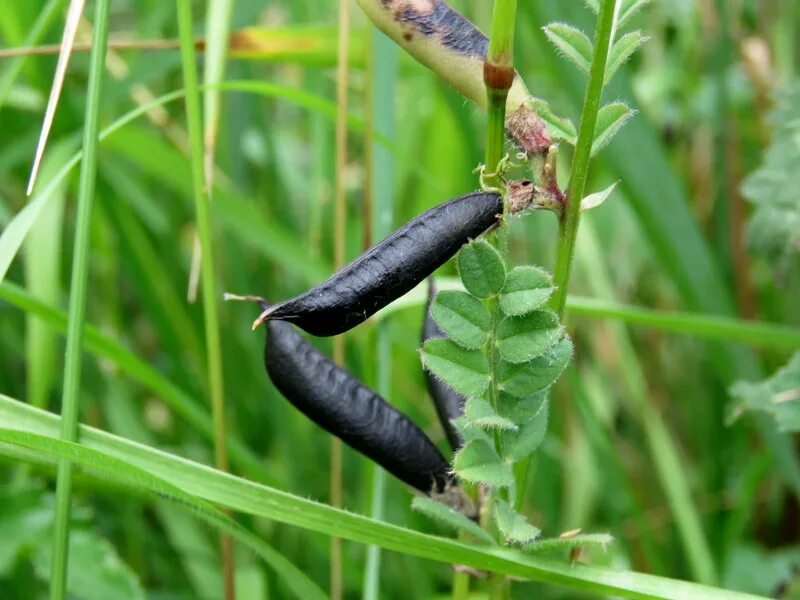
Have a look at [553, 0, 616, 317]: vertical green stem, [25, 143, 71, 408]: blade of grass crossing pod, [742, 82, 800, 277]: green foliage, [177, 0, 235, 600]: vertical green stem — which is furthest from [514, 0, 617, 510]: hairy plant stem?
[25, 143, 71, 408]: blade of grass crossing pod

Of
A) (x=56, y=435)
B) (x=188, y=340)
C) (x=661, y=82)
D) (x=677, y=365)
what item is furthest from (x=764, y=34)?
(x=56, y=435)

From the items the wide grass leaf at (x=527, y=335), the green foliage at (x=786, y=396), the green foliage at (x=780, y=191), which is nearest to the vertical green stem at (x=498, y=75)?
the wide grass leaf at (x=527, y=335)

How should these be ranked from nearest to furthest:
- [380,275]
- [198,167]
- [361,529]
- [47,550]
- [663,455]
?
[380,275], [361,529], [198,167], [47,550], [663,455]

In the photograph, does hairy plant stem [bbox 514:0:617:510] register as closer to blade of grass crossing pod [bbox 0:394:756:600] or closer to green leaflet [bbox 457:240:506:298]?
green leaflet [bbox 457:240:506:298]

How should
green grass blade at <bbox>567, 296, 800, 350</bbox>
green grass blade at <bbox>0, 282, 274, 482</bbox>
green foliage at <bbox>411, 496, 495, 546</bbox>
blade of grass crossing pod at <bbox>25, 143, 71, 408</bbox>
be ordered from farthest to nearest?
blade of grass crossing pod at <bbox>25, 143, 71, 408</bbox>, green grass blade at <bbox>567, 296, 800, 350</bbox>, green grass blade at <bbox>0, 282, 274, 482</bbox>, green foliage at <bbox>411, 496, 495, 546</bbox>

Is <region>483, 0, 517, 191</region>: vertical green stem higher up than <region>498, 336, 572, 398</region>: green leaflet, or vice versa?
<region>483, 0, 517, 191</region>: vertical green stem

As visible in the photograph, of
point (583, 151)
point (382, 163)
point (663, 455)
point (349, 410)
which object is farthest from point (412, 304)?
point (663, 455)

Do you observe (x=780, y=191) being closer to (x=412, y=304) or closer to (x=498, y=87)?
(x=412, y=304)

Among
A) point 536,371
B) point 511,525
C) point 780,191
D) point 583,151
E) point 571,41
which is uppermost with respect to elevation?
point 780,191
